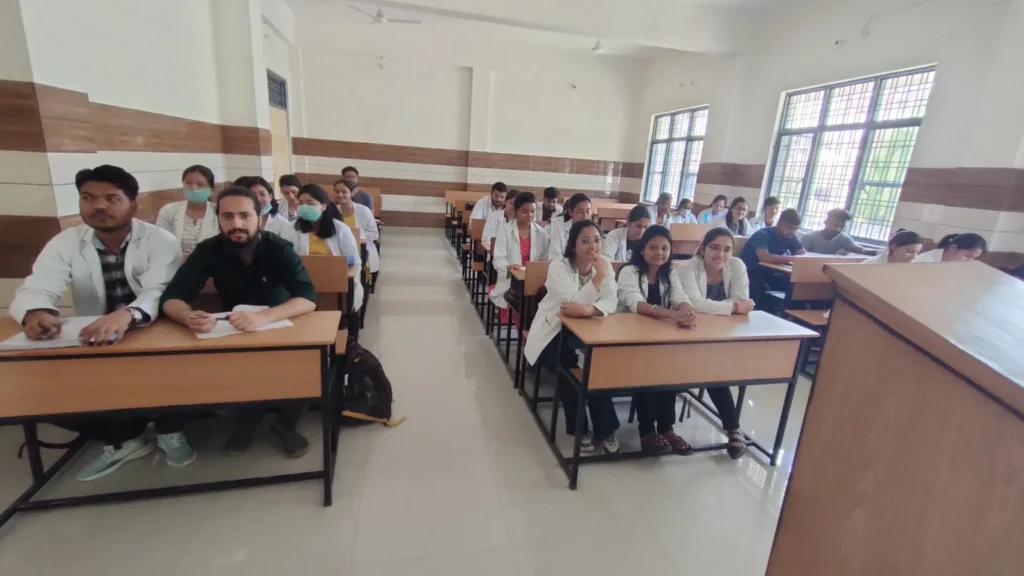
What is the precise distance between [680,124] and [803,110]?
9.67 feet

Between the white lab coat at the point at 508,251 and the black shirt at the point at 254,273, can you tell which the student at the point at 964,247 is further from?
the black shirt at the point at 254,273

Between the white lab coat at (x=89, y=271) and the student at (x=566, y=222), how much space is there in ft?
8.94

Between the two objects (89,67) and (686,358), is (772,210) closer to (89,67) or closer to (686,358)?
(686,358)

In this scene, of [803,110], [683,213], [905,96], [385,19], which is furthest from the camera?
[385,19]

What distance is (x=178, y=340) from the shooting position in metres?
1.75

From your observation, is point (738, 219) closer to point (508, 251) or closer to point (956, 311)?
point (508, 251)

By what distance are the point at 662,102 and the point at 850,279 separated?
369 inches

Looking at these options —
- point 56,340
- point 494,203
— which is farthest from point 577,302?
point 494,203

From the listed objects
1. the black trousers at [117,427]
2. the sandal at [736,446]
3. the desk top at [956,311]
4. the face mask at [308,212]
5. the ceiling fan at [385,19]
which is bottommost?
the sandal at [736,446]

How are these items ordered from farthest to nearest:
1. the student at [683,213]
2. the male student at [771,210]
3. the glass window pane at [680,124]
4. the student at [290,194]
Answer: the glass window pane at [680,124], the student at [683,213], the male student at [771,210], the student at [290,194]

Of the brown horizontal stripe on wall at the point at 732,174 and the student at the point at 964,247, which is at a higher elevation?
the brown horizontal stripe on wall at the point at 732,174

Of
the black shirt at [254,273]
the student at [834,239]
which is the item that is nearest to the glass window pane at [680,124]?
the student at [834,239]

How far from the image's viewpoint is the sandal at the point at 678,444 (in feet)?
8.13

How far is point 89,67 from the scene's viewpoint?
2.63 meters
